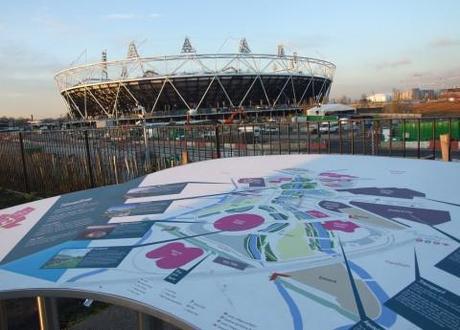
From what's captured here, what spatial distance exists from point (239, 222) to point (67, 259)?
0.93m

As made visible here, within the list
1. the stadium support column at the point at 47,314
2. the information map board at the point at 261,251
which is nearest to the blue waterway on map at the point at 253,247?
the information map board at the point at 261,251

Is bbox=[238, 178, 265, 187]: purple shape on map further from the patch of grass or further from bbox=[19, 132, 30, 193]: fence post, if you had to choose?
bbox=[19, 132, 30, 193]: fence post

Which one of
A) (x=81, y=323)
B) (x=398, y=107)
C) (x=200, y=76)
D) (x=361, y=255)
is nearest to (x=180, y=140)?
(x=81, y=323)

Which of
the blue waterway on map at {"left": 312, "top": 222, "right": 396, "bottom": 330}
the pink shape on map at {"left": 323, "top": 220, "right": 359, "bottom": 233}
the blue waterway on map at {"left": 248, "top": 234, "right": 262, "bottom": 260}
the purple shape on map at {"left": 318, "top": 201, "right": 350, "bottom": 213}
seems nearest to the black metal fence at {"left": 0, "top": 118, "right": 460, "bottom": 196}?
the purple shape on map at {"left": 318, "top": 201, "right": 350, "bottom": 213}

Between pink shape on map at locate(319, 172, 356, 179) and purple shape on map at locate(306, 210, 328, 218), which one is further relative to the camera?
pink shape on map at locate(319, 172, 356, 179)

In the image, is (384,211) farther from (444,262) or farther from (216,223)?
(216,223)

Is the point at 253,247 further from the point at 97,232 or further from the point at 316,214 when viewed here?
the point at 97,232

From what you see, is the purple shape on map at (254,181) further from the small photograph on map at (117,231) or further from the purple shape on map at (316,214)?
the small photograph on map at (117,231)

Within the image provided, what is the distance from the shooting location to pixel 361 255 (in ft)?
5.95

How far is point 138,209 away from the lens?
2.90m

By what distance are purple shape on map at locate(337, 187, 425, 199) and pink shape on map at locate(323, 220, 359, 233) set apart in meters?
0.75

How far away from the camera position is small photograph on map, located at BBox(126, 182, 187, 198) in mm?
3400

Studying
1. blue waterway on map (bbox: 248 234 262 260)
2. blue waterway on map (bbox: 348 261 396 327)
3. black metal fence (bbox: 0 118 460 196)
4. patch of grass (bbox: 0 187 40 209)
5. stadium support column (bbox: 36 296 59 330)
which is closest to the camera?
blue waterway on map (bbox: 348 261 396 327)

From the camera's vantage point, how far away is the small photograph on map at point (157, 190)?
3.40m
